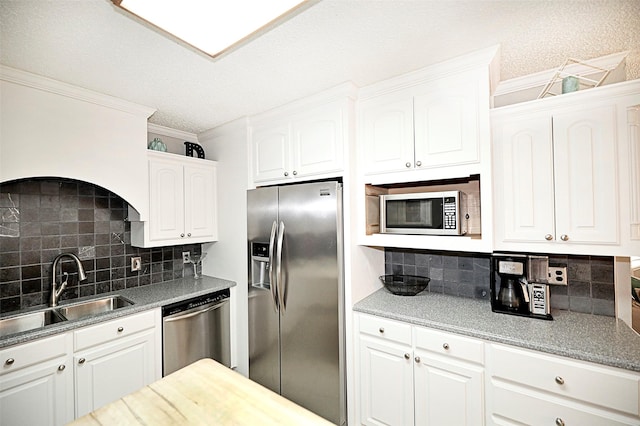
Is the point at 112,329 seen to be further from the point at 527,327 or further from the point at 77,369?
Result: the point at 527,327

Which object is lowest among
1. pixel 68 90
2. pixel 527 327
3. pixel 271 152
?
pixel 527 327

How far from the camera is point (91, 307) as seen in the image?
2.24m

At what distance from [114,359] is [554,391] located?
2.54m

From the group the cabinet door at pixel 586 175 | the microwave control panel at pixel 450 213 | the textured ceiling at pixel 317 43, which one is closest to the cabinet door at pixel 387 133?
the textured ceiling at pixel 317 43

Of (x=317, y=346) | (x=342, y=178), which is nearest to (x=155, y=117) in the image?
(x=342, y=178)

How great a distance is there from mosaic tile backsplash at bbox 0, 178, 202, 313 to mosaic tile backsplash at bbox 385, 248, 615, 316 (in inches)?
90.7

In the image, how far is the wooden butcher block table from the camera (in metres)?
0.96

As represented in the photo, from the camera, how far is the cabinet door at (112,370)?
180 cm

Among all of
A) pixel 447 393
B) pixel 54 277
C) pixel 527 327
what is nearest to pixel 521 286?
pixel 527 327

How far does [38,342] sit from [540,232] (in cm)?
289

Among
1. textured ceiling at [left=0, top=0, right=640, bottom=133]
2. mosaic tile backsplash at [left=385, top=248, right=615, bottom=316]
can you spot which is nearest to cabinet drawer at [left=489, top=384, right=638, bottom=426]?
mosaic tile backsplash at [left=385, top=248, right=615, bottom=316]

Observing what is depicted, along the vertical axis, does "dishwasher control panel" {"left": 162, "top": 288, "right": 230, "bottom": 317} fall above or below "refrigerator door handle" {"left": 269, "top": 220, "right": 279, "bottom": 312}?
below

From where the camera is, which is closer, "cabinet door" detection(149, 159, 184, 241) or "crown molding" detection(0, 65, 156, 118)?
"crown molding" detection(0, 65, 156, 118)

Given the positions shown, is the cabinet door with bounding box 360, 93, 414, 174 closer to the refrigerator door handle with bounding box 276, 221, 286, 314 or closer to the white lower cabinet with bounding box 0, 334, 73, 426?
the refrigerator door handle with bounding box 276, 221, 286, 314
